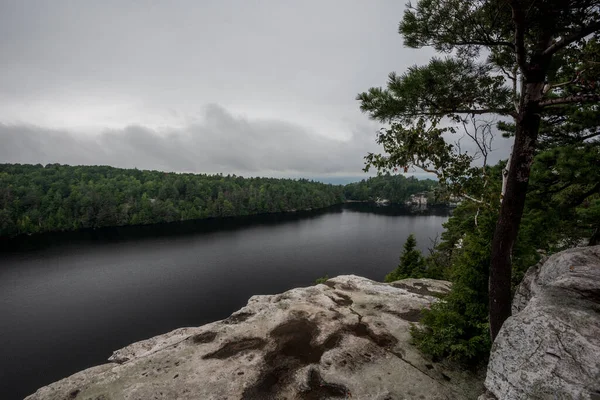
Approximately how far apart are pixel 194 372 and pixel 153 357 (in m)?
2.03

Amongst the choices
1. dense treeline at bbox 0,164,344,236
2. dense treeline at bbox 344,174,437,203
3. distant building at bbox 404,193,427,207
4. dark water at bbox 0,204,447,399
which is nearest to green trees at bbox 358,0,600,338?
dark water at bbox 0,204,447,399

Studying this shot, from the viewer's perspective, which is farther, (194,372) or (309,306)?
(309,306)

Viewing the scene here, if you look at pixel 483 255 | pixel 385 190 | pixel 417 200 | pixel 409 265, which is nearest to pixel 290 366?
pixel 483 255

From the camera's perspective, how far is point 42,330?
84.0 feet

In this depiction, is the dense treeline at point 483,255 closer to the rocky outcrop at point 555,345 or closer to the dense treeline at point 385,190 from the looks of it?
the rocky outcrop at point 555,345

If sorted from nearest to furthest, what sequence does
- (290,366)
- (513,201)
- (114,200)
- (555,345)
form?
(555,345), (513,201), (290,366), (114,200)

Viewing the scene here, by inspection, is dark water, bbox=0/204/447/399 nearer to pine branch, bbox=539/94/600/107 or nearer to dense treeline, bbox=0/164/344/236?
dense treeline, bbox=0/164/344/236

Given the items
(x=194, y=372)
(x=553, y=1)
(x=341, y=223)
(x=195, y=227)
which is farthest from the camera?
(x=341, y=223)

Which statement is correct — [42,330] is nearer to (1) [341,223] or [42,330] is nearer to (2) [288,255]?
(2) [288,255]

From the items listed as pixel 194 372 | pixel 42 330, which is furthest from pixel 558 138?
pixel 42 330

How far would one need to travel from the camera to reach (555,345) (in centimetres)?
436

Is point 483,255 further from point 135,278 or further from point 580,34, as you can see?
point 135,278

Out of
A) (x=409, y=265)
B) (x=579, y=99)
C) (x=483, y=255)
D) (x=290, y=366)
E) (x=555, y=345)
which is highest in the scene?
(x=579, y=99)

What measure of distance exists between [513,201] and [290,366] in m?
7.61
